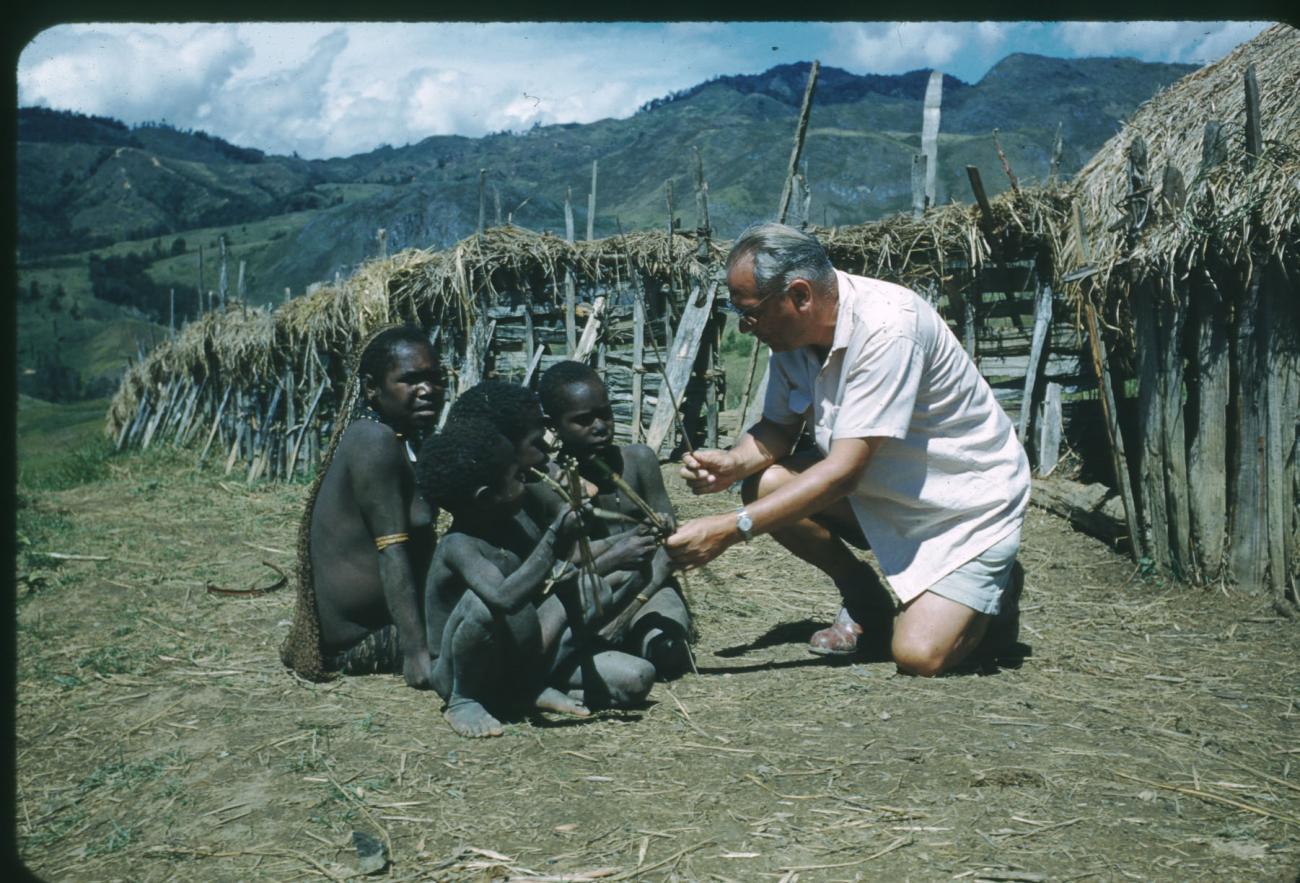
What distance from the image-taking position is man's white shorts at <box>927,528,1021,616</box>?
3.57 metres

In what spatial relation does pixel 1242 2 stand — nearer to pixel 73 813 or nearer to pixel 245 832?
pixel 245 832

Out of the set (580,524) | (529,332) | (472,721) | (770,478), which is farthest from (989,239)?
(472,721)

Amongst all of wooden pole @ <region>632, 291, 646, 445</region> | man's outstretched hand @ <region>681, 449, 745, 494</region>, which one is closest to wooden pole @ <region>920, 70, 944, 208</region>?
wooden pole @ <region>632, 291, 646, 445</region>

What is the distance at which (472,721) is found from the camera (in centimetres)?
318

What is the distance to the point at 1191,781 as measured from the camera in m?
2.64

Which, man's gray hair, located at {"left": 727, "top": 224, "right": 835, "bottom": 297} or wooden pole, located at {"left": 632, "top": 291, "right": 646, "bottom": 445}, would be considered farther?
wooden pole, located at {"left": 632, "top": 291, "right": 646, "bottom": 445}

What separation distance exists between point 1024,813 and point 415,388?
2.86 metres

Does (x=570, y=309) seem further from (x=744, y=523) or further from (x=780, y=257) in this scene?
(x=744, y=523)

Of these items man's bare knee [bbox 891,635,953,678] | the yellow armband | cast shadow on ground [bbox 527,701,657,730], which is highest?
the yellow armband

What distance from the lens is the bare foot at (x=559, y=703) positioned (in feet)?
10.9

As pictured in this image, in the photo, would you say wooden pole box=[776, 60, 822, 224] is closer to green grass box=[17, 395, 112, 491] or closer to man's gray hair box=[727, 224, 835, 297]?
man's gray hair box=[727, 224, 835, 297]

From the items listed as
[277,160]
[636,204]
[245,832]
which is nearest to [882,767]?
[245,832]

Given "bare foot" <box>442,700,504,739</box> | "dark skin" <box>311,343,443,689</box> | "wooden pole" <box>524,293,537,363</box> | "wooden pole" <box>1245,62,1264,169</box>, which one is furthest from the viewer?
"wooden pole" <box>524,293,537,363</box>

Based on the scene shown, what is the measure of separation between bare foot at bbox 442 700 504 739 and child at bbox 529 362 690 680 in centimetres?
61
